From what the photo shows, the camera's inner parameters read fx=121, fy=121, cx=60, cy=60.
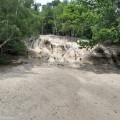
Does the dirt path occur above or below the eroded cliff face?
below

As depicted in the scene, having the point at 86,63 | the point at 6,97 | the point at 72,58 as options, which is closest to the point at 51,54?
the point at 72,58

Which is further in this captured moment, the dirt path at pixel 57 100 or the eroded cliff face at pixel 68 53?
the eroded cliff face at pixel 68 53

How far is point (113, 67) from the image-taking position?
43.3 ft

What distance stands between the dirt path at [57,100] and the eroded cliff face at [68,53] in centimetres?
672

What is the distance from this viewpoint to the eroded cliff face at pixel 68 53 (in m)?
14.8

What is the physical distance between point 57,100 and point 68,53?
11421mm

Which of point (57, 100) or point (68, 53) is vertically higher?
point (68, 53)

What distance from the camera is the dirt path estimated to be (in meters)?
4.35

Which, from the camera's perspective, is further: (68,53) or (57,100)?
(68,53)

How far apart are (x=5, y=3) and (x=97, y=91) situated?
9972mm

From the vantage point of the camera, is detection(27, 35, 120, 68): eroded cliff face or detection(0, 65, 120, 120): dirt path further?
detection(27, 35, 120, 68): eroded cliff face

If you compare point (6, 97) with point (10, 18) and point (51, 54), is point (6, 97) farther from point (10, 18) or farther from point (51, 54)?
point (51, 54)

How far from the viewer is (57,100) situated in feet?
17.7

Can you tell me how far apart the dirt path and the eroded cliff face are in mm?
6724
